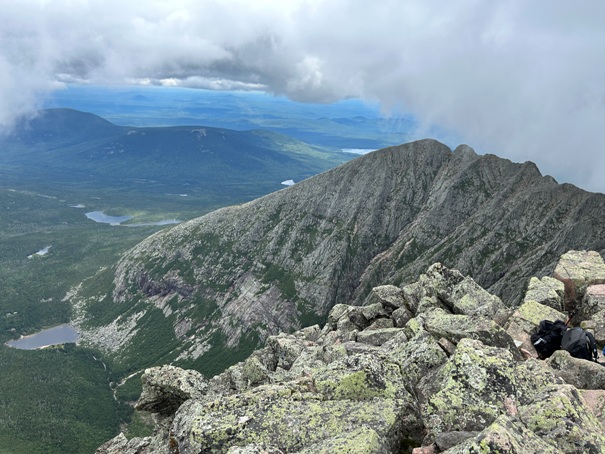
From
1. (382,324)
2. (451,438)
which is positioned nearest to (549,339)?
(451,438)

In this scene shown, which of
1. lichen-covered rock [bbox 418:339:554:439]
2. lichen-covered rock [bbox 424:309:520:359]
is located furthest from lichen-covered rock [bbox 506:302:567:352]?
lichen-covered rock [bbox 418:339:554:439]

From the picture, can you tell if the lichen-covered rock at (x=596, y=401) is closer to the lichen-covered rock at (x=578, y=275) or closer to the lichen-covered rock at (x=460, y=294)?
the lichen-covered rock at (x=460, y=294)

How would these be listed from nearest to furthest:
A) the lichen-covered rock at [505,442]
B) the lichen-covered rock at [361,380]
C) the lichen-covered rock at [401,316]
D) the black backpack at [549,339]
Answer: the lichen-covered rock at [505,442] → the lichen-covered rock at [361,380] → the black backpack at [549,339] → the lichen-covered rock at [401,316]

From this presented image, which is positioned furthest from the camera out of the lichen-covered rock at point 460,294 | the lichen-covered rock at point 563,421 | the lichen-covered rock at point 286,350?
the lichen-covered rock at point 286,350

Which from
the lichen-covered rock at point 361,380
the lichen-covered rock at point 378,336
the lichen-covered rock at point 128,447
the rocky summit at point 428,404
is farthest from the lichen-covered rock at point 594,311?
the lichen-covered rock at point 128,447

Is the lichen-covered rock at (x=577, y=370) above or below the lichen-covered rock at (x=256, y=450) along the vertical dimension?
above

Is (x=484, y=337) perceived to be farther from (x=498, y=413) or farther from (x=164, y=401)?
(x=164, y=401)

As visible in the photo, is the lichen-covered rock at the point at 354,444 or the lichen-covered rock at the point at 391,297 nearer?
the lichen-covered rock at the point at 354,444

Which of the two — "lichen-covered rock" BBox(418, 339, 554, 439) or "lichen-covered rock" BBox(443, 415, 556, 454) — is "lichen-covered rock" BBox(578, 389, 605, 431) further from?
"lichen-covered rock" BBox(443, 415, 556, 454)
